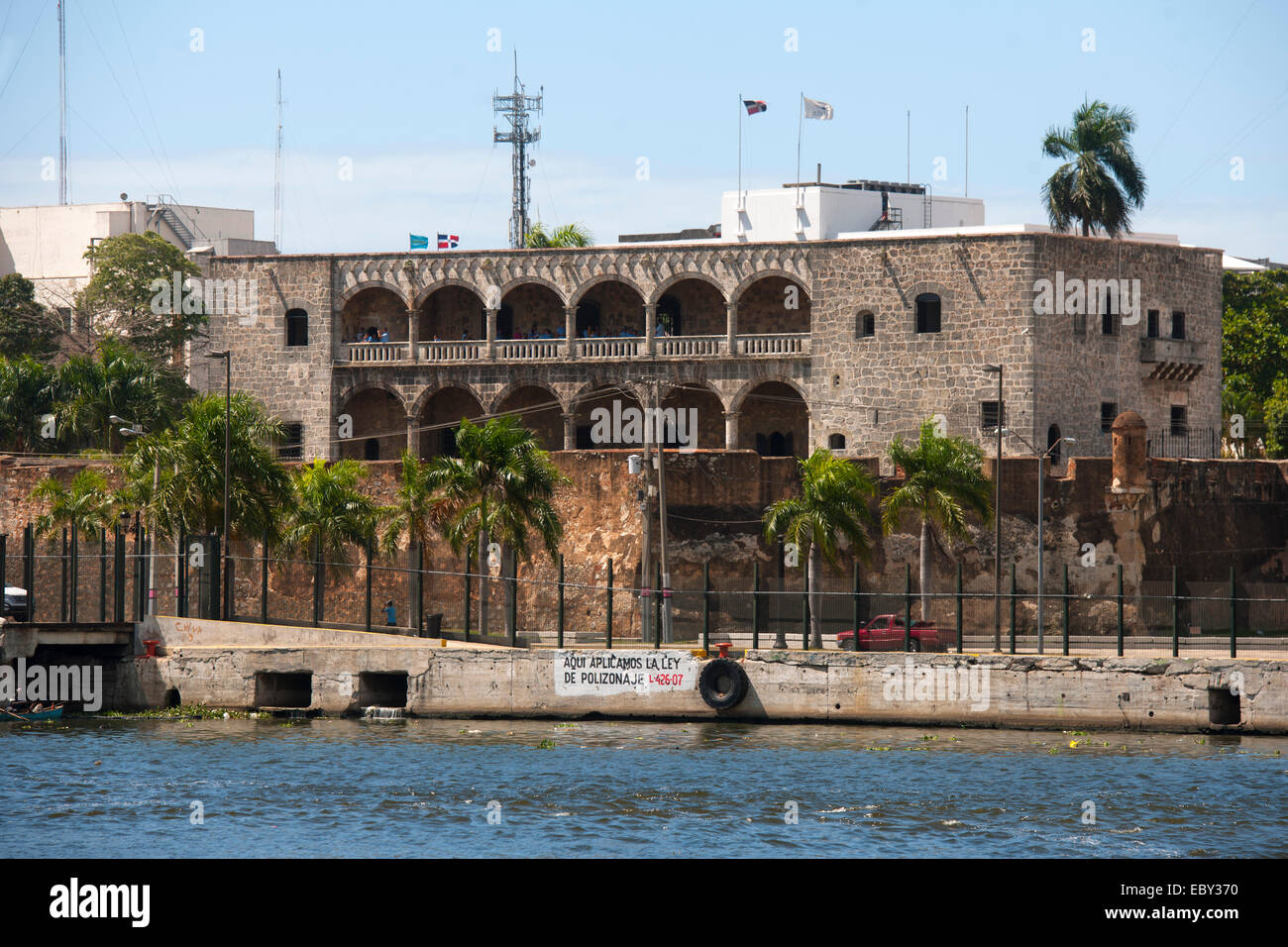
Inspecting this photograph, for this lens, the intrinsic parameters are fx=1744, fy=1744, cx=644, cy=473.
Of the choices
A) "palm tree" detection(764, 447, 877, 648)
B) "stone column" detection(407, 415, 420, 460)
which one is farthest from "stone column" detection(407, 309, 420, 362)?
"palm tree" detection(764, 447, 877, 648)

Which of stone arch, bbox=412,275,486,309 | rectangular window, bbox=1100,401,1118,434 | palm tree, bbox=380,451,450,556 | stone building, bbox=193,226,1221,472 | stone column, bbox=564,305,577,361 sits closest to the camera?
palm tree, bbox=380,451,450,556

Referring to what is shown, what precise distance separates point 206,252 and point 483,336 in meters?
12.8

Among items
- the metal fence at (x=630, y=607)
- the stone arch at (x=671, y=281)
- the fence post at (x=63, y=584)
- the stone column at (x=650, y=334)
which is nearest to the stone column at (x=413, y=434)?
the stone column at (x=650, y=334)

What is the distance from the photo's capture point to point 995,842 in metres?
27.8

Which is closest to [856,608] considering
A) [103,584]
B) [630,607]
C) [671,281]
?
[630,607]

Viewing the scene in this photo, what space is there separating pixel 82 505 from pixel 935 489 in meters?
24.8

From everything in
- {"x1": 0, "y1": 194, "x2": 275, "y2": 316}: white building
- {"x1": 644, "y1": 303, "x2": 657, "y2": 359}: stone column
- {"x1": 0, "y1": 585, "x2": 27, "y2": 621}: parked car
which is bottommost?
{"x1": 0, "y1": 585, "x2": 27, "y2": 621}: parked car

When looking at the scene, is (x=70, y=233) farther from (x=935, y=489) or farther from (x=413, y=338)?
(x=935, y=489)

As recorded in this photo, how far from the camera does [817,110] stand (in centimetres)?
6888

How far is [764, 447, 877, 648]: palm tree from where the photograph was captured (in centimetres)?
4475

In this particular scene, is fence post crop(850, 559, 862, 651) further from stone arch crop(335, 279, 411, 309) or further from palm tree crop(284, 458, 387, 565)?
stone arch crop(335, 279, 411, 309)

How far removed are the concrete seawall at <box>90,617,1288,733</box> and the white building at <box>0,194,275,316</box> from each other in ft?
131
